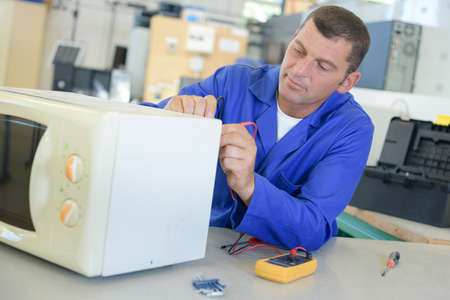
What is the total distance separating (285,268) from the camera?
30.8 inches

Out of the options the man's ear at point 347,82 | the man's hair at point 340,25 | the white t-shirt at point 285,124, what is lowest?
the white t-shirt at point 285,124

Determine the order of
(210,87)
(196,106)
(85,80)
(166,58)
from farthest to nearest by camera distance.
→ (166,58) → (85,80) → (210,87) → (196,106)

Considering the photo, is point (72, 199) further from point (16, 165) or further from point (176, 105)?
point (176, 105)

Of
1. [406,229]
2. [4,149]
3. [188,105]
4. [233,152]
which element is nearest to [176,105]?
[188,105]

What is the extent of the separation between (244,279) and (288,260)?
4.0 inches

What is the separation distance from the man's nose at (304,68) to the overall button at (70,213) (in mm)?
722

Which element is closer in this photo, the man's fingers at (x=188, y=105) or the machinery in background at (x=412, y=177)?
the man's fingers at (x=188, y=105)

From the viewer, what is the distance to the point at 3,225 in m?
0.76

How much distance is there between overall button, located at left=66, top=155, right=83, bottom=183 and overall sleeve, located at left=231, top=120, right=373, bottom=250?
1.18ft

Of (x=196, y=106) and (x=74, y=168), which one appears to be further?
(x=196, y=106)

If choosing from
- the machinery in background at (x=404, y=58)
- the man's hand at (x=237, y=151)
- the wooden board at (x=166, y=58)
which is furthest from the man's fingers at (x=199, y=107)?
the wooden board at (x=166, y=58)

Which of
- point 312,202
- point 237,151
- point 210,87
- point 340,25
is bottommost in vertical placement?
point 312,202

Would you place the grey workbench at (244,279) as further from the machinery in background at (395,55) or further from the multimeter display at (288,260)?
the machinery in background at (395,55)

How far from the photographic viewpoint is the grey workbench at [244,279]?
650 mm
